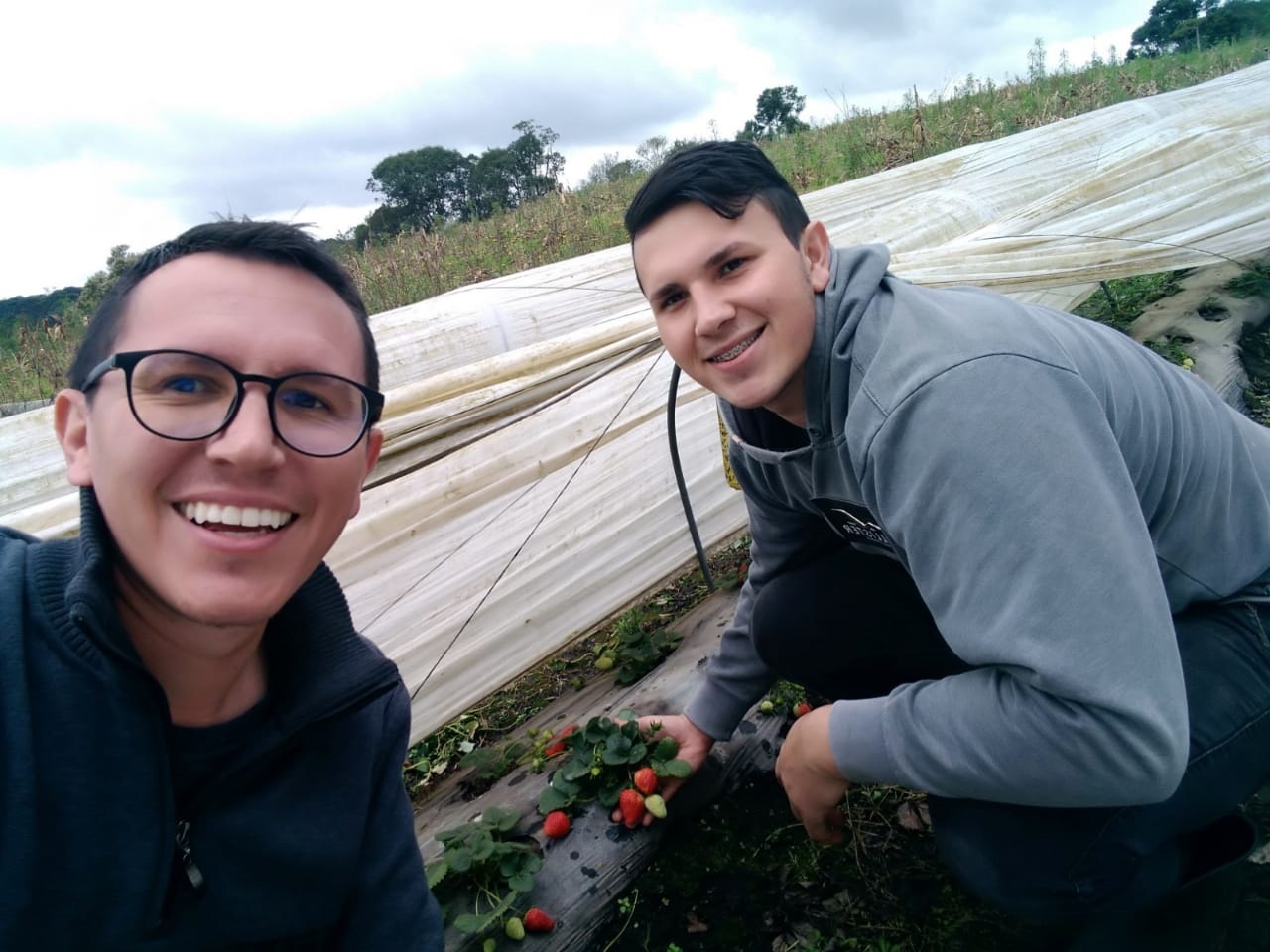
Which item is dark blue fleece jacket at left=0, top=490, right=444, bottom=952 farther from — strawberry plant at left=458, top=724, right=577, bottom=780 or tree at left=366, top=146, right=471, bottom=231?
tree at left=366, top=146, right=471, bottom=231

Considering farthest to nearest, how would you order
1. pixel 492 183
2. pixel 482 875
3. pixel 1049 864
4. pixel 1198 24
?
pixel 1198 24 < pixel 492 183 < pixel 482 875 < pixel 1049 864

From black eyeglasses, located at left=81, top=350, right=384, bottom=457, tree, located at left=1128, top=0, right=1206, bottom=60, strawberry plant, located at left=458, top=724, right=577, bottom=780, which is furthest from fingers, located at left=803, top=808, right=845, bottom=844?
tree, located at left=1128, top=0, right=1206, bottom=60

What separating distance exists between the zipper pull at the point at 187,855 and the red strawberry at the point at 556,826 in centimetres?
83

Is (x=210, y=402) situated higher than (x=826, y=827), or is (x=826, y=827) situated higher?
(x=210, y=402)

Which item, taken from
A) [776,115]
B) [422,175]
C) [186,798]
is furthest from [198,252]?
[422,175]

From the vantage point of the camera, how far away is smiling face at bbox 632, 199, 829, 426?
125 cm

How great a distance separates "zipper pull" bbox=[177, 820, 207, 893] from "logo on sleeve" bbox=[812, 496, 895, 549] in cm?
110

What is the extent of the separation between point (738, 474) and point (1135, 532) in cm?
81

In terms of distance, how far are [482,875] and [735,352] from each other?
117cm

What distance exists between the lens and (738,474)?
1675 millimetres

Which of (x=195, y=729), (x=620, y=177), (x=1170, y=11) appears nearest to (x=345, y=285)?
(x=195, y=729)

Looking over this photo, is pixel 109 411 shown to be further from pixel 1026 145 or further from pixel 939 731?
pixel 1026 145

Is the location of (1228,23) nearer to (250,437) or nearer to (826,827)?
(826,827)

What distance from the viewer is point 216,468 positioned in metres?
0.85
